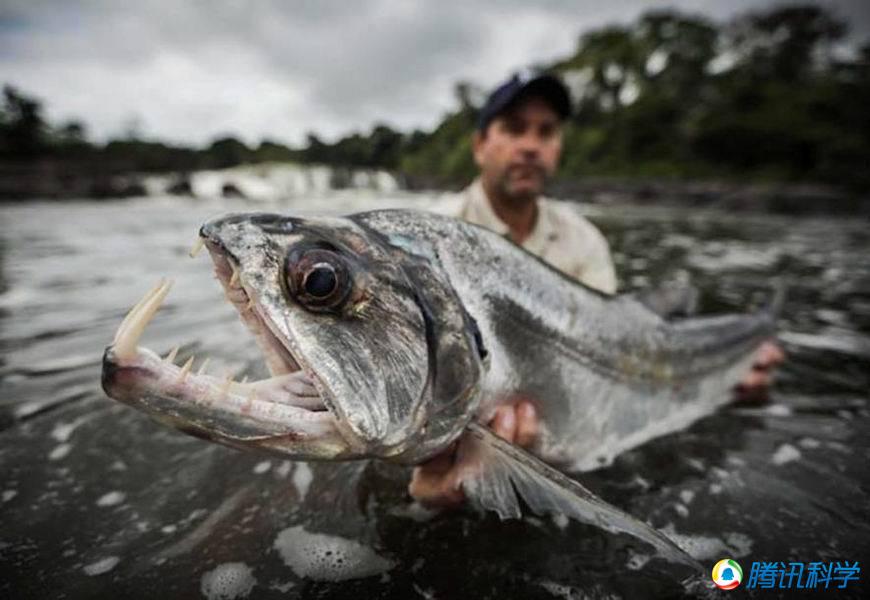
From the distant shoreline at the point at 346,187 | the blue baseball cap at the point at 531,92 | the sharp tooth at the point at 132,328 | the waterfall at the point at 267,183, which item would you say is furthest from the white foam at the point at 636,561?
the waterfall at the point at 267,183

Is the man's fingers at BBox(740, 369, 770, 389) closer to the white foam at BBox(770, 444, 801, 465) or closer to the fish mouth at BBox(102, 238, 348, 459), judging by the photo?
the white foam at BBox(770, 444, 801, 465)

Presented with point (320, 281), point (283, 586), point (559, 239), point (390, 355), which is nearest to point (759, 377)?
point (559, 239)

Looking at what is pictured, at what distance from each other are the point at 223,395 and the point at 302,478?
1462 millimetres

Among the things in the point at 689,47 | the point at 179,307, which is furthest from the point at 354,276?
the point at 689,47

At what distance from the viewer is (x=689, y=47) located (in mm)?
66438

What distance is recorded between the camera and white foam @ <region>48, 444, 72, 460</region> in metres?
2.82

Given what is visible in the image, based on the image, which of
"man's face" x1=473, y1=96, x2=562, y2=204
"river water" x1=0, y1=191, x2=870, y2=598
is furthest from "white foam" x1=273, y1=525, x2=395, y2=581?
"man's face" x1=473, y1=96, x2=562, y2=204

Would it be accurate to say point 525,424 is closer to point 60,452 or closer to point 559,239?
point 60,452

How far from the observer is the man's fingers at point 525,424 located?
7.54 feet

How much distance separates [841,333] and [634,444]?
4240mm

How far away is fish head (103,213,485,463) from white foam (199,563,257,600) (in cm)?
84

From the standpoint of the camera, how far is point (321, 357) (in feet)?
4.94

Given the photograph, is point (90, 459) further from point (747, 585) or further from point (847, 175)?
point (847, 175)

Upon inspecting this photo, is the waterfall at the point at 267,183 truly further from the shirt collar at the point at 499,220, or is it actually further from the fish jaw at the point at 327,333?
the fish jaw at the point at 327,333
